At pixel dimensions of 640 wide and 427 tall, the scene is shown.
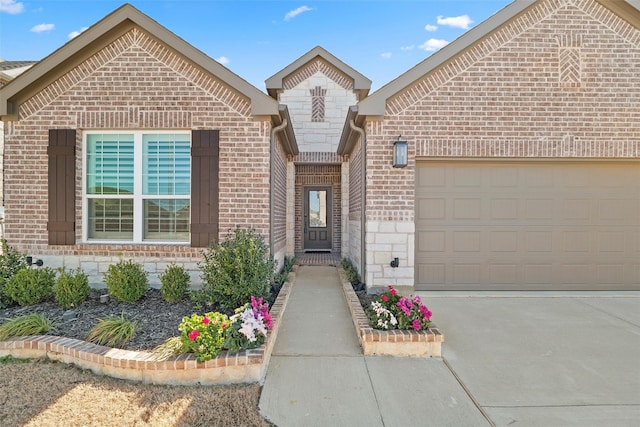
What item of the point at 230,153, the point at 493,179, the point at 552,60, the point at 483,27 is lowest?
the point at 493,179

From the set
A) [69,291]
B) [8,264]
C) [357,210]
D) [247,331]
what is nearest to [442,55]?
[357,210]

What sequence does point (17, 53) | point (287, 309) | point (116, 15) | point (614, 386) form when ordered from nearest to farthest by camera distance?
point (614, 386), point (287, 309), point (116, 15), point (17, 53)

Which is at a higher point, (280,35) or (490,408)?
(280,35)

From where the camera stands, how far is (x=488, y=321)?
14.6 ft

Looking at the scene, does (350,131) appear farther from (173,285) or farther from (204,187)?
(173,285)

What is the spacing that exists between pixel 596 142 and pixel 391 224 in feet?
12.7

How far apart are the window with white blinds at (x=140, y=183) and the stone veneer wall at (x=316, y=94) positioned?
4.49m

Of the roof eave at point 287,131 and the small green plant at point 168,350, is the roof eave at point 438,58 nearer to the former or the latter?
the roof eave at point 287,131

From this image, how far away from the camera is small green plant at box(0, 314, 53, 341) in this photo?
3.45 meters

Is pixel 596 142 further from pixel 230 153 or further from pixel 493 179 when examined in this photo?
pixel 230 153

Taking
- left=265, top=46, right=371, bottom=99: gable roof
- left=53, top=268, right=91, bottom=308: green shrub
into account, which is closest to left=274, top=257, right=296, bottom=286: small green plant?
left=53, top=268, right=91, bottom=308: green shrub

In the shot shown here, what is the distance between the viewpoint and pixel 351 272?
6.80m

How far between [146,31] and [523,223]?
7.43 meters

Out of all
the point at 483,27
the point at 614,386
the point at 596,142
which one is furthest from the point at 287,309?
the point at 596,142
